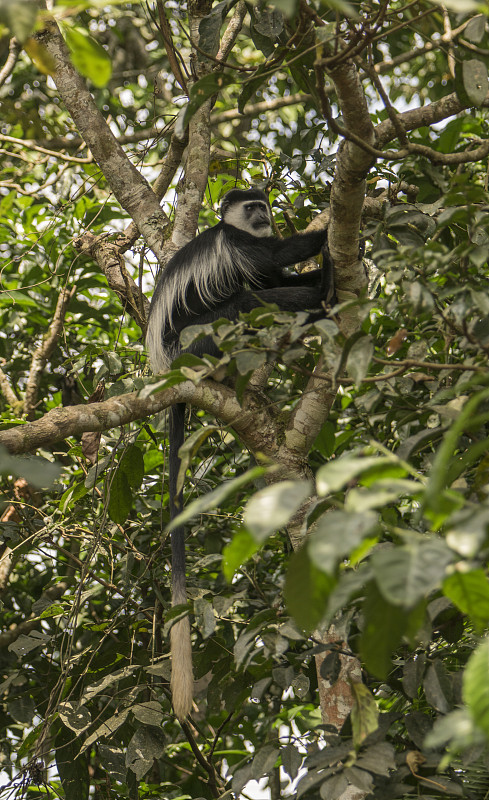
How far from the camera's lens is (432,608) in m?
0.94

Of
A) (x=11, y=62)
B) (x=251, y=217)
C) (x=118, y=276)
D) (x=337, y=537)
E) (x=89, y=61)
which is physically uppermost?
(x=11, y=62)

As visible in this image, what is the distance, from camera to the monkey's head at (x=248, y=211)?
8.89 ft

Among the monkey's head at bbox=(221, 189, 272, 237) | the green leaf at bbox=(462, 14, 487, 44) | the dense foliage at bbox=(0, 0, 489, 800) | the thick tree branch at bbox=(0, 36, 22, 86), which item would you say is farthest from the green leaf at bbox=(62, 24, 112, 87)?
the thick tree branch at bbox=(0, 36, 22, 86)

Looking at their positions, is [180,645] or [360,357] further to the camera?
[180,645]

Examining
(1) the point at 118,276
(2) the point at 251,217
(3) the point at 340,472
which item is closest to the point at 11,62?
(2) the point at 251,217

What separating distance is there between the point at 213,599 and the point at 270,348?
642mm

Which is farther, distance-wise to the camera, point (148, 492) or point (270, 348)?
point (148, 492)

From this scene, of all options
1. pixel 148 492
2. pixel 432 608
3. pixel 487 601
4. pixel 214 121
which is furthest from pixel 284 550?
pixel 214 121

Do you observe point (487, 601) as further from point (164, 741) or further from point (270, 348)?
point (164, 741)

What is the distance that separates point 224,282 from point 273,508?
2058 millimetres

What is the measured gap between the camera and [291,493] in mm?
534

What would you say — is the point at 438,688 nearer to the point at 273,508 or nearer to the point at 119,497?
the point at 273,508

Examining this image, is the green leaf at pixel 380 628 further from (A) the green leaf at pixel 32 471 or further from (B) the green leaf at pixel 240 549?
(A) the green leaf at pixel 32 471

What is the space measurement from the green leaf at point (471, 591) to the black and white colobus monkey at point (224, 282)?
1.38 m
